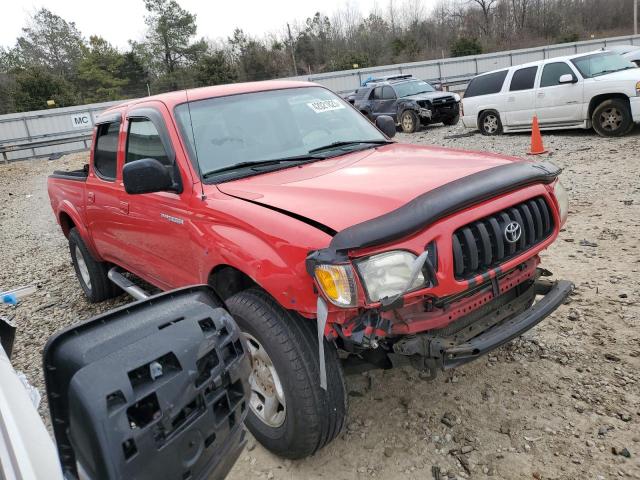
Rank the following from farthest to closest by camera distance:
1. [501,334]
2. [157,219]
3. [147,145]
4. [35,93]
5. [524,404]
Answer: [35,93], [147,145], [157,219], [524,404], [501,334]

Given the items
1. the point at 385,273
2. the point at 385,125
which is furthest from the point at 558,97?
the point at 385,273

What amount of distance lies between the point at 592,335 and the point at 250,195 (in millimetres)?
2461

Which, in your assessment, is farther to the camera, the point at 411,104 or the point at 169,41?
the point at 169,41

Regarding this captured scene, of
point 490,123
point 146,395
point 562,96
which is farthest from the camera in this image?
point 490,123

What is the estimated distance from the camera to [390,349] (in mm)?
2340

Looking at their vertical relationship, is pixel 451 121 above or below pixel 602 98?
below

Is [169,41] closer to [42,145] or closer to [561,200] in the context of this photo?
[42,145]

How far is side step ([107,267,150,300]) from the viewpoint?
12.3ft

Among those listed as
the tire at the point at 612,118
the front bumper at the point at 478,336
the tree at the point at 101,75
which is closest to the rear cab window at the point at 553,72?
the tire at the point at 612,118

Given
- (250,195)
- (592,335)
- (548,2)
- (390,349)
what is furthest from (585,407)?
(548,2)

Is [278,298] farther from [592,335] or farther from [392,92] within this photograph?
[392,92]

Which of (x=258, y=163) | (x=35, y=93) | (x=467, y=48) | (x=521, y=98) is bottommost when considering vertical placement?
(x=521, y=98)

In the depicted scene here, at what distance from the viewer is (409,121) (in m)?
15.2

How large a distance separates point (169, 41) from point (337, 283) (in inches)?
2149
